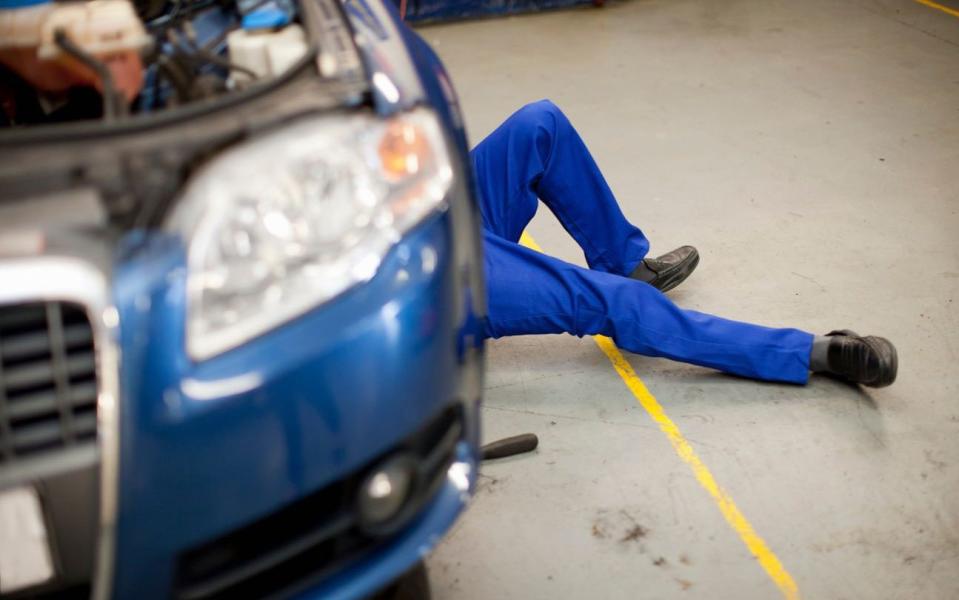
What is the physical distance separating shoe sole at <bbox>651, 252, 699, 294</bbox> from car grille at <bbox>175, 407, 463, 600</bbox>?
171 cm

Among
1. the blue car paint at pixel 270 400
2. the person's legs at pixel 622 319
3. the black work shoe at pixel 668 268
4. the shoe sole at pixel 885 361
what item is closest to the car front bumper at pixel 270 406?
the blue car paint at pixel 270 400

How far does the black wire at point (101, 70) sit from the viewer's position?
1400mm

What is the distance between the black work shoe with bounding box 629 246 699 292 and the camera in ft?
9.64

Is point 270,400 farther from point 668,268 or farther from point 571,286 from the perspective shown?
point 668,268

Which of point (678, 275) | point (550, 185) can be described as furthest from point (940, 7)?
point (550, 185)

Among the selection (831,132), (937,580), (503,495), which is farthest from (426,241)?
(831,132)

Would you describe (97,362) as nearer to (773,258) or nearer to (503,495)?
(503,495)

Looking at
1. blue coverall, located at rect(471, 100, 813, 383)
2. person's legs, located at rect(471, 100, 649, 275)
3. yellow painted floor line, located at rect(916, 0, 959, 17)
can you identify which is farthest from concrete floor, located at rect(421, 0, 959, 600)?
yellow painted floor line, located at rect(916, 0, 959, 17)

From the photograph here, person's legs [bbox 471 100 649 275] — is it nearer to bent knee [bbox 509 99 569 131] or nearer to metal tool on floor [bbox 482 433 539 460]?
bent knee [bbox 509 99 569 131]

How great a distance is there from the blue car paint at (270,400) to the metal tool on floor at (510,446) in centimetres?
96

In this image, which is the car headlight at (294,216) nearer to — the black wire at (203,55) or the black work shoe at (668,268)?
the black wire at (203,55)

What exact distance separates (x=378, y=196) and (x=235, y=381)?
1.02 ft

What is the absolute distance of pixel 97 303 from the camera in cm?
108

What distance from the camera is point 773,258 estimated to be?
321cm
